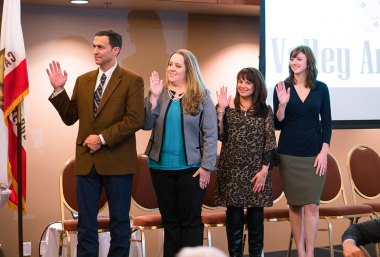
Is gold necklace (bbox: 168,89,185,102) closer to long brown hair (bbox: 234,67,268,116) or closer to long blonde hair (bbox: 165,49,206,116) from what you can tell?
long blonde hair (bbox: 165,49,206,116)

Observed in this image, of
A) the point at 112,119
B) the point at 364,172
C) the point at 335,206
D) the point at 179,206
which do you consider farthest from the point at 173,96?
the point at 364,172

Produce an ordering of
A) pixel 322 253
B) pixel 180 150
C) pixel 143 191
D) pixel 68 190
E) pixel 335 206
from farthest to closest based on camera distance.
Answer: pixel 322 253, pixel 335 206, pixel 143 191, pixel 68 190, pixel 180 150

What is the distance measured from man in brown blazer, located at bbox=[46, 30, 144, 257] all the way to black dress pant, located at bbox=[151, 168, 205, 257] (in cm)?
27

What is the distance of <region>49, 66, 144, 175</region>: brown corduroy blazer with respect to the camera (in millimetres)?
4781

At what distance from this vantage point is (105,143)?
15.6ft

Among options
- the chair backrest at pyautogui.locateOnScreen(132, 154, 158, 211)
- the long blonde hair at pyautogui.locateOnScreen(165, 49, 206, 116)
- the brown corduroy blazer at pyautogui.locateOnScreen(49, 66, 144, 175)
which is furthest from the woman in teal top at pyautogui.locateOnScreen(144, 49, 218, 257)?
the chair backrest at pyautogui.locateOnScreen(132, 154, 158, 211)

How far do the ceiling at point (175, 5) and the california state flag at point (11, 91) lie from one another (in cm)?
102

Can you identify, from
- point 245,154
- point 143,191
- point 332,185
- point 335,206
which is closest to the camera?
point 245,154

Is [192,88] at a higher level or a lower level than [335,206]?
higher

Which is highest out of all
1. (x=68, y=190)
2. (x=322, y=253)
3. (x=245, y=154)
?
(x=245, y=154)

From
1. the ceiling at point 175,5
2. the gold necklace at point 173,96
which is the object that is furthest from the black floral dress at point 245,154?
the ceiling at point 175,5

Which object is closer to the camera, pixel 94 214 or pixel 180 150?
pixel 94 214

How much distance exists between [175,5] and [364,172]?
2292 millimetres

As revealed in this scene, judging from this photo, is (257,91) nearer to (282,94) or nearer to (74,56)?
(282,94)
